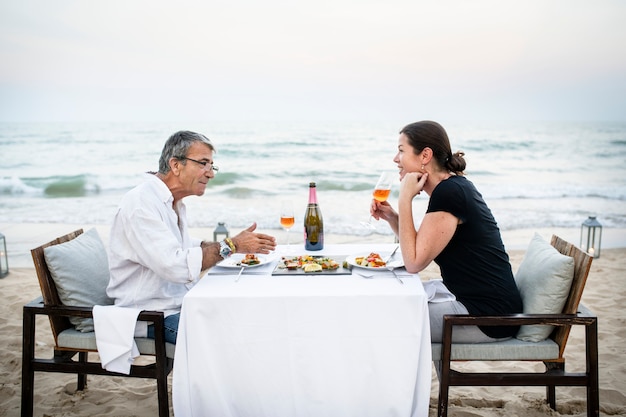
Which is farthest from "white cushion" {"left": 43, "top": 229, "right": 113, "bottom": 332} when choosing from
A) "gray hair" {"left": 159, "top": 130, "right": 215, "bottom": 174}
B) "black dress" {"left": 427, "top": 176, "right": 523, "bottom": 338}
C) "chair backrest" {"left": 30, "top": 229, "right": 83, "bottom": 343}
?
"black dress" {"left": 427, "top": 176, "right": 523, "bottom": 338}

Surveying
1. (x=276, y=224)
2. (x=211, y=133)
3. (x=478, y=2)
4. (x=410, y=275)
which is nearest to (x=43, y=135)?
(x=211, y=133)

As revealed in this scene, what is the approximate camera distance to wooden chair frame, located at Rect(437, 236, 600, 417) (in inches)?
81.5

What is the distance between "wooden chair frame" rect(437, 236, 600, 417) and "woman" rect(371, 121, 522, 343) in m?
0.15

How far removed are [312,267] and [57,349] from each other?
1.25m

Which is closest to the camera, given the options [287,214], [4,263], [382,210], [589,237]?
[287,214]

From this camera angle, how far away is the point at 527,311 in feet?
7.52

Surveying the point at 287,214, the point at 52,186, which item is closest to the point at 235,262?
the point at 287,214

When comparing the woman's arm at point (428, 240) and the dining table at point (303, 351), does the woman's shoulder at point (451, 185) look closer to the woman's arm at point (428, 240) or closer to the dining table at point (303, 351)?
the woman's arm at point (428, 240)

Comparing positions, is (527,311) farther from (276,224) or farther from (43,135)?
(43,135)

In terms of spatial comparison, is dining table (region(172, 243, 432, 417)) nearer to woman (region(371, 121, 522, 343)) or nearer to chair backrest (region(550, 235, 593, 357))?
woman (region(371, 121, 522, 343))

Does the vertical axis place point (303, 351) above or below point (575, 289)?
below

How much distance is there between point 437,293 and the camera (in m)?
2.37

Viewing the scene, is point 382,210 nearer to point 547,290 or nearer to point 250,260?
point 250,260

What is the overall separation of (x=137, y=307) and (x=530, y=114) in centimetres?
2107
